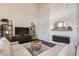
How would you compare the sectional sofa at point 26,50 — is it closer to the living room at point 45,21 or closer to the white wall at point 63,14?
the living room at point 45,21

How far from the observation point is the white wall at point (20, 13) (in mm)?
2211

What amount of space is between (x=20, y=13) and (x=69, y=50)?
882mm

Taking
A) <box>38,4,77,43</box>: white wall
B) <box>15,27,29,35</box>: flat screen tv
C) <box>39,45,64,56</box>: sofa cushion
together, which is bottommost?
<box>39,45,64,56</box>: sofa cushion

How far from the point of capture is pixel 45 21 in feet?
7.36

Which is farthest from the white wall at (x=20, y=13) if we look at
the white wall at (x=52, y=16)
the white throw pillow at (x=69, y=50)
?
the white throw pillow at (x=69, y=50)

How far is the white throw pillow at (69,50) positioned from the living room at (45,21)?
15 millimetres

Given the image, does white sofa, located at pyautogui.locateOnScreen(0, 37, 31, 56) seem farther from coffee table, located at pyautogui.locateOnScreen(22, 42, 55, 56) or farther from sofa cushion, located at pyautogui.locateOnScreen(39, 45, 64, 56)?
sofa cushion, located at pyautogui.locateOnScreen(39, 45, 64, 56)

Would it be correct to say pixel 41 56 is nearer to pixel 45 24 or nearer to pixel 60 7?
pixel 45 24

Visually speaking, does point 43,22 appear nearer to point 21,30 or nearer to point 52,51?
point 21,30

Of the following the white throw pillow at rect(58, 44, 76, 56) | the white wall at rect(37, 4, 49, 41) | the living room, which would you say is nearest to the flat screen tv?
the living room

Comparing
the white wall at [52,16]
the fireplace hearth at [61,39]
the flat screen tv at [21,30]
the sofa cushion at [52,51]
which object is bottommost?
the sofa cushion at [52,51]

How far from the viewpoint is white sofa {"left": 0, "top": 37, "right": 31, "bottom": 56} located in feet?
7.14

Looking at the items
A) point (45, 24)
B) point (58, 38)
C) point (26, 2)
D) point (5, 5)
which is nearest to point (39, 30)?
point (45, 24)

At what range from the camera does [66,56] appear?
7.27 ft
